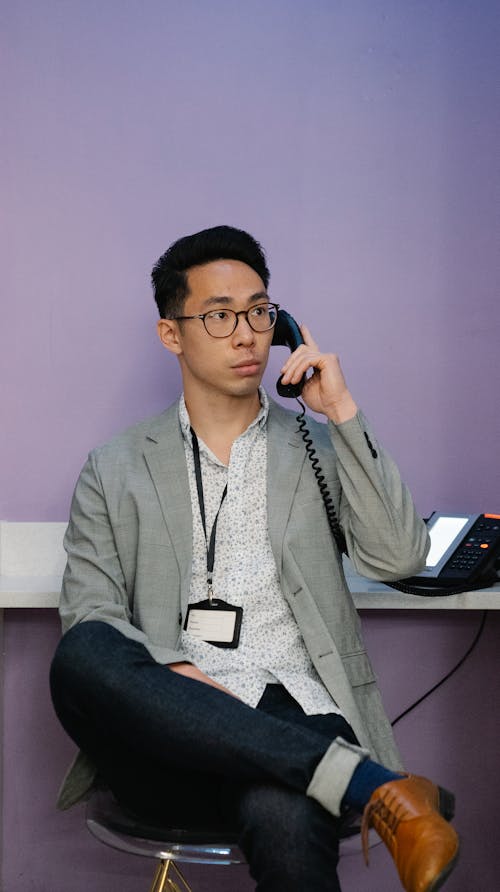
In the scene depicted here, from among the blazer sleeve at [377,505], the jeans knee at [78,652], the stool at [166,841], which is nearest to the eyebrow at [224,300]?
the blazer sleeve at [377,505]

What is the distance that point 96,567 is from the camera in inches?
89.0

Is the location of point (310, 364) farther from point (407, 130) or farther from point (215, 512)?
point (407, 130)

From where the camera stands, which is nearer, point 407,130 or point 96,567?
point 96,567

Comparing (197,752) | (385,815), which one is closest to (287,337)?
(197,752)

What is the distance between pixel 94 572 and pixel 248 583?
1.07 ft

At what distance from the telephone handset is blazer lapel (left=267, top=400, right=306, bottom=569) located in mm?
117

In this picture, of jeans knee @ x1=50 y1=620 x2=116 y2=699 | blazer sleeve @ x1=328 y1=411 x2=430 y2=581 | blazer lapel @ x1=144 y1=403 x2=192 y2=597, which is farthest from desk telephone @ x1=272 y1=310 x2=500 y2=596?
jeans knee @ x1=50 y1=620 x2=116 y2=699

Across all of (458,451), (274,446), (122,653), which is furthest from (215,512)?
(458,451)

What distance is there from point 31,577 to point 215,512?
2.30 feet

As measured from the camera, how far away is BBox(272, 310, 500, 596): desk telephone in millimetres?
2393

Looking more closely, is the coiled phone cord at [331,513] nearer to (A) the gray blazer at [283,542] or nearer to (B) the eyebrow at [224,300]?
(A) the gray blazer at [283,542]

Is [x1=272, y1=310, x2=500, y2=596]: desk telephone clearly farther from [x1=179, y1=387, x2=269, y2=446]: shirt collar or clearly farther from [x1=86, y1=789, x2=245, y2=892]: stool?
[x1=86, y1=789, x2=245, y2=892]: stool

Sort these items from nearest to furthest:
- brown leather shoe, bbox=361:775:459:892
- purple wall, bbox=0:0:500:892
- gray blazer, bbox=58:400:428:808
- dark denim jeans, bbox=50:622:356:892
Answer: brown leather shoe, bbox=361:775:459:892 < dark denim jeans, bbox=50:622:356:892 < gray blazer, bbox=58:400:428:808 < purple wall, bbox=0:0:500:892

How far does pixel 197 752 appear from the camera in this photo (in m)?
1.80
